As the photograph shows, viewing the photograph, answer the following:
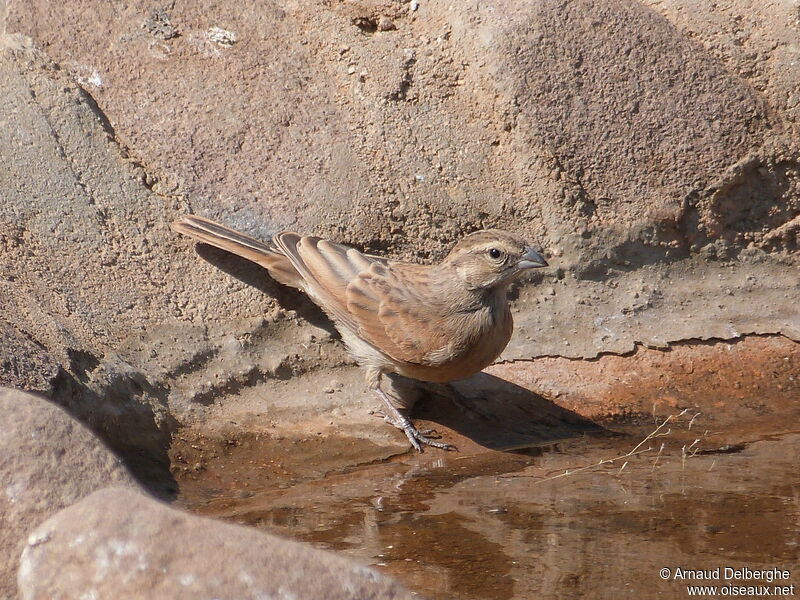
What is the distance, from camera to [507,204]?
20.7 ft

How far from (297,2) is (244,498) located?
3.21 m

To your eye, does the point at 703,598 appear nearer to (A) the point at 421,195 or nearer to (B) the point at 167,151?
(A) the point at 421,195

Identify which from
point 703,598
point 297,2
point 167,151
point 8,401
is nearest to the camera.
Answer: point 8,401

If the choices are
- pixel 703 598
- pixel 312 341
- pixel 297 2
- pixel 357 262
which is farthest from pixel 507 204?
pixel 703 598

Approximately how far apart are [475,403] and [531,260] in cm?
98

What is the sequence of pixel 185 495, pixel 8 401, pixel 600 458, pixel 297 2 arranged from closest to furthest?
1. pixel 8 401
2. pixel 185 495
3. pixel 600 458
4. pixel 297 2

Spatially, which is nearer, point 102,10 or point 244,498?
point 244,498

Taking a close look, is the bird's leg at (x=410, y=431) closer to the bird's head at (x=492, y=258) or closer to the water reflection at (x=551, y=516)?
the water reflection at (x=551, y=516)

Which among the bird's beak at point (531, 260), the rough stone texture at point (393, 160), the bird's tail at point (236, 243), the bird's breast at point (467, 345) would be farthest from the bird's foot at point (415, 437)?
the bird's beak at point (531, 260)

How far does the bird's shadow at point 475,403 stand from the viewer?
19.5 ft

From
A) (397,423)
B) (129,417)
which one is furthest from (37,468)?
(397,423)

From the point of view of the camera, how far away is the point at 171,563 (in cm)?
301

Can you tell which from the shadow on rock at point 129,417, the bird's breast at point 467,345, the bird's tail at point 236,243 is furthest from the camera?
the bird's tail at point 236,243

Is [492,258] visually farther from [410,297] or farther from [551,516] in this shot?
[551,516]
